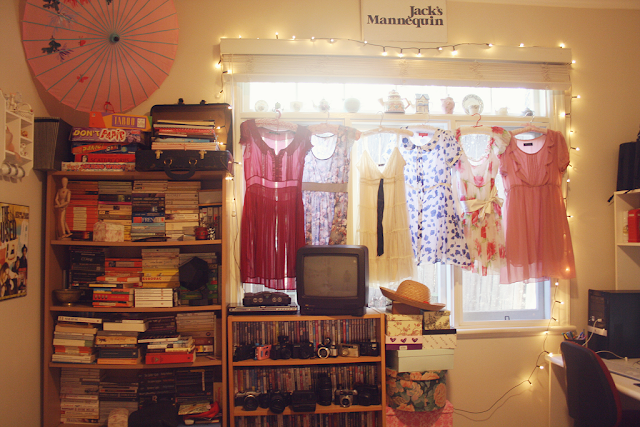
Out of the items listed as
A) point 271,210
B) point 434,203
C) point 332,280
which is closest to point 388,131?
point 434,203

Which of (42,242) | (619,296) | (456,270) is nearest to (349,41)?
(456,270)

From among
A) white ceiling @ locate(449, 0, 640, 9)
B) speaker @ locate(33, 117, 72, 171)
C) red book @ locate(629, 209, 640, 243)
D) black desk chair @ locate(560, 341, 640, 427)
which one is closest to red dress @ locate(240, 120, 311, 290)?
speaker @ locate(33, 117, 72, 171)

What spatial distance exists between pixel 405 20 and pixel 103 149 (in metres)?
2.18

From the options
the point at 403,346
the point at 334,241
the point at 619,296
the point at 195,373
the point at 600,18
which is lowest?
the point at 195,373

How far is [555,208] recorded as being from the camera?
261cm

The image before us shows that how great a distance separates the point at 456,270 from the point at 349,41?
1785mm

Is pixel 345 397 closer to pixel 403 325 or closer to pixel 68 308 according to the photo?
pixel 403 325

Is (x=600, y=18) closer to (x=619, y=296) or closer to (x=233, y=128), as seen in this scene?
(x=619, y=296)

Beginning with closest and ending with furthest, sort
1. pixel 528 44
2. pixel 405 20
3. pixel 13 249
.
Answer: pixel 13 249, pixel 405 20, pixel 528 44

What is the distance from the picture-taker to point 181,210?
2.29 m

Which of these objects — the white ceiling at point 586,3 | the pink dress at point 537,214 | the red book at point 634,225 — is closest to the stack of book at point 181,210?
the pink dress at point 537,214

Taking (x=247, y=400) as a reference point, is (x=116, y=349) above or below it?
above

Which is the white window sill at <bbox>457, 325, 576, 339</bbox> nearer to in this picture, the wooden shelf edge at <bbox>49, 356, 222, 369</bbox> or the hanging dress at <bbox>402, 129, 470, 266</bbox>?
the hanging dress at <bbox>402, 129, 470, 266</bbox>

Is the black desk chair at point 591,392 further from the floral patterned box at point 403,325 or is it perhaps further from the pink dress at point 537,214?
the floral patterned box at point 403,325
